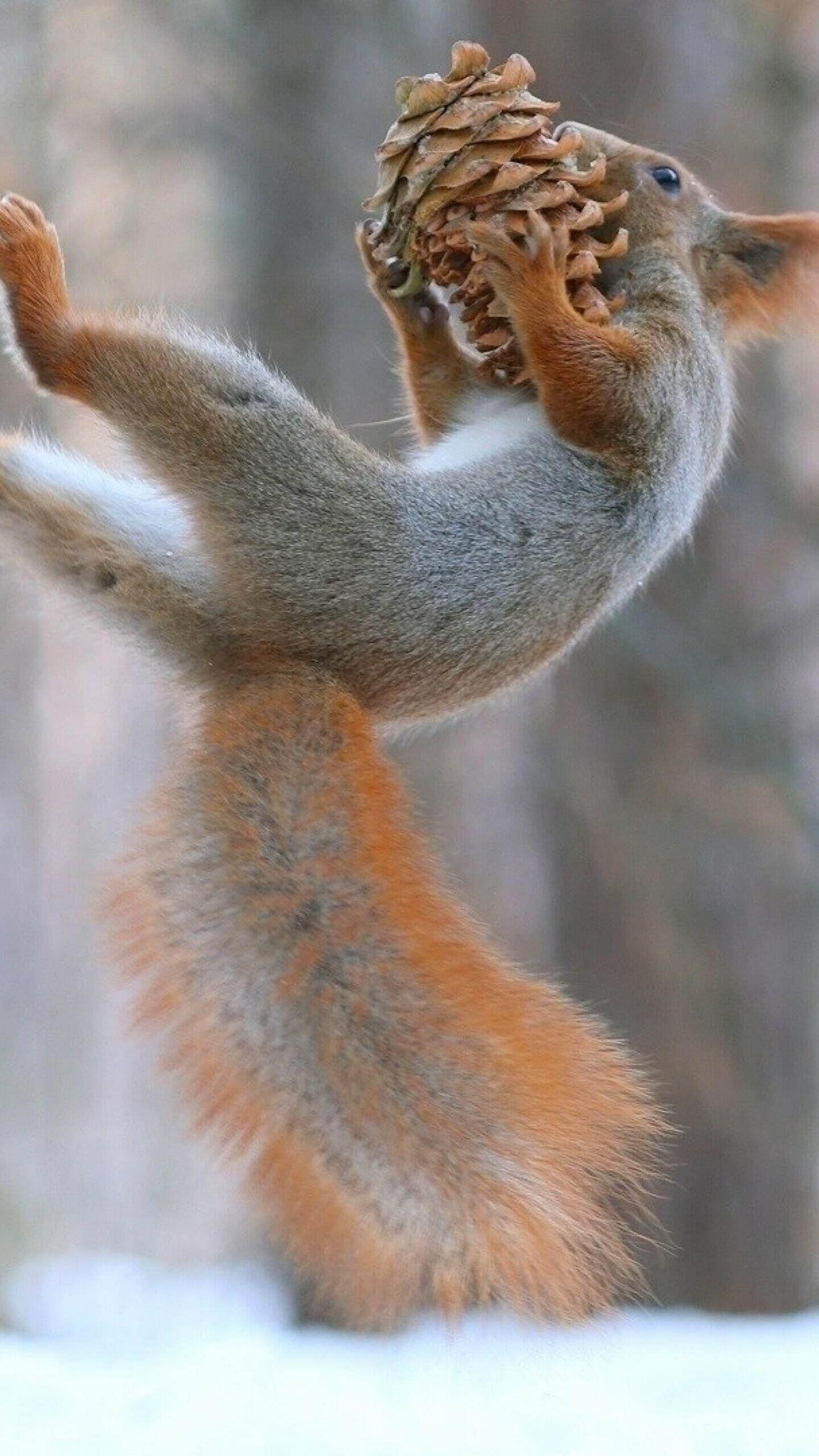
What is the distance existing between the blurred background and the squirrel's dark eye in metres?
0.74

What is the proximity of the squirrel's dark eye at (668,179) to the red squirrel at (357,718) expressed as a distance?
274mm

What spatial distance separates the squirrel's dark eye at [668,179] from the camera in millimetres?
2176

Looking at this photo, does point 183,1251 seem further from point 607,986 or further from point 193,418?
point 193,418

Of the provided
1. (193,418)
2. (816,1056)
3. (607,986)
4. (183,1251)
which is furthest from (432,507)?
(183,1251)

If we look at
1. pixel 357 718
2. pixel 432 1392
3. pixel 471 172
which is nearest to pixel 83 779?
pixel 432 1392

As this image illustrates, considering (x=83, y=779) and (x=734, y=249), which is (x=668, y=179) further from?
(x=83, y=779)

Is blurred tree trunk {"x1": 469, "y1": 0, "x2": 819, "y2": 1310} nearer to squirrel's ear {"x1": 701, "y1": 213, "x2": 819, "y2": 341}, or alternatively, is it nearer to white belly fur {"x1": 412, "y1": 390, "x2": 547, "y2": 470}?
squirrel's ear {"x1": 701, "y1": 213, "x2": 819, "y2": 341}

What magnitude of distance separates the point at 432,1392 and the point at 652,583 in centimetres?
159

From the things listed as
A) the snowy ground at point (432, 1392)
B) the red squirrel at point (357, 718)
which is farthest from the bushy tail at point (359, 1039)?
the snowy ground at point (432, 1392)

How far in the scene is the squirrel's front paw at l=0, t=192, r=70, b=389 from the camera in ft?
5.70

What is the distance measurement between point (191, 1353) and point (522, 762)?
1.43 metres

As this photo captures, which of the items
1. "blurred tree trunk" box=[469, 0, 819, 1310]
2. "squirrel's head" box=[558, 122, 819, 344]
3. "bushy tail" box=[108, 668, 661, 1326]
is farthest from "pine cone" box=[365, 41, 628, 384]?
"blurred tree trunk" box=[469, 0, 819, 1310]

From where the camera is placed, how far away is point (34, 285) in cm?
178

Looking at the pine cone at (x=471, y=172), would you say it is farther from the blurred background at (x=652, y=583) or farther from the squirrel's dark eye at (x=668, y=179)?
the blurred background at (x=652, y=583)
